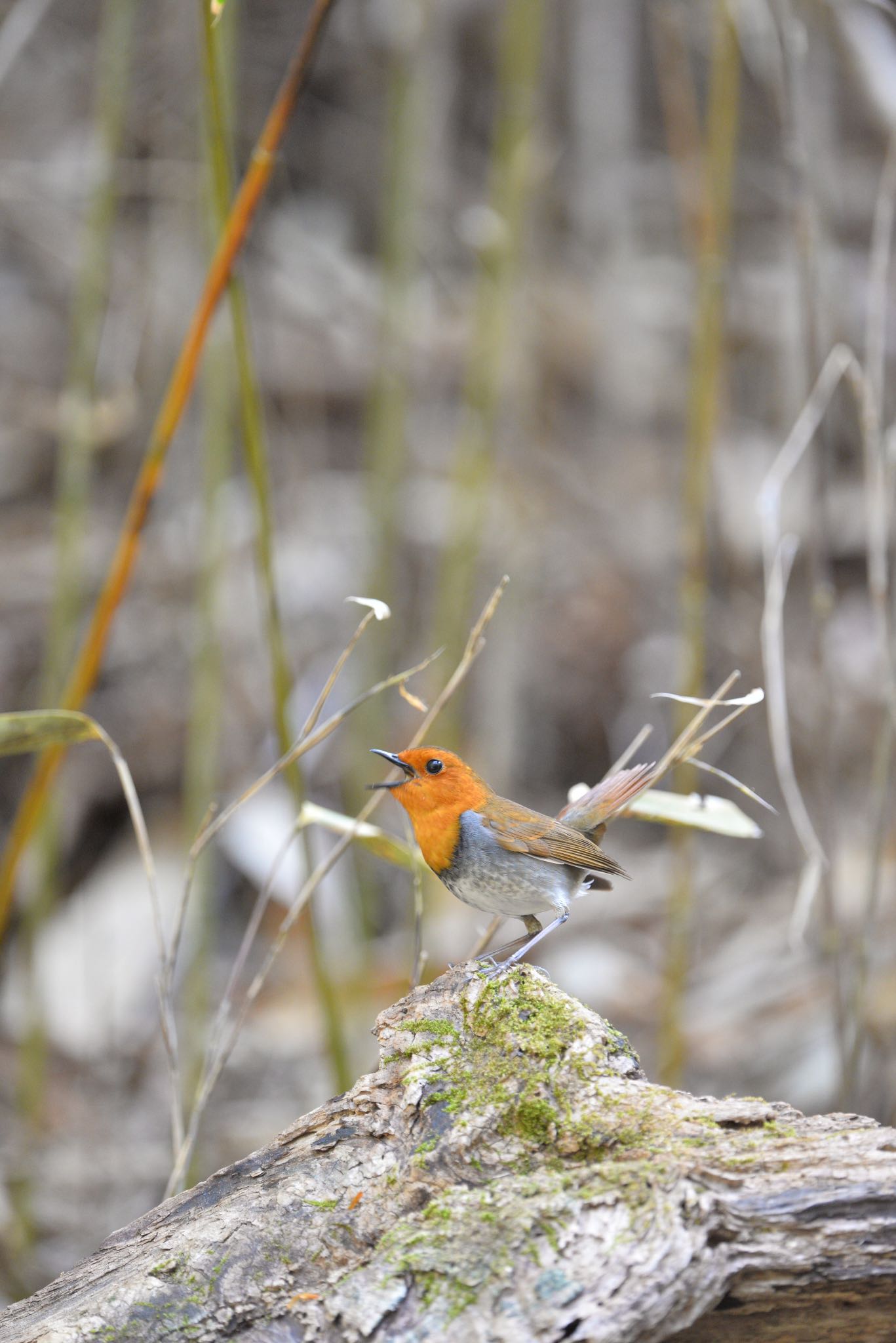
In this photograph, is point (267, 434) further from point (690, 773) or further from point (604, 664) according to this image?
point (690, 773)

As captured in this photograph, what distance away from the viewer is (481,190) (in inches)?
323

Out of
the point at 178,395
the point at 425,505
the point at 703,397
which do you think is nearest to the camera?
the point at 178,395

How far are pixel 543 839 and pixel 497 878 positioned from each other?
0.14 m

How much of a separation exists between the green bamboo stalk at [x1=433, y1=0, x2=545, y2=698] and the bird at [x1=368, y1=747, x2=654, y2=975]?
1.64 m

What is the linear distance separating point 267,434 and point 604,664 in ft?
7.60

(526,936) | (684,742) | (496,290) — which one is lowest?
(526,936)

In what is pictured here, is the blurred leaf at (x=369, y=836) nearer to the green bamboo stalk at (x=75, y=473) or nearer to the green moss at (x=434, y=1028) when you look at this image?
the green moss at (x=434, y=1028)

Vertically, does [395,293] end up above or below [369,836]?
above

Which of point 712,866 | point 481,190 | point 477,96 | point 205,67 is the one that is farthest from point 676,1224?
point 477,96

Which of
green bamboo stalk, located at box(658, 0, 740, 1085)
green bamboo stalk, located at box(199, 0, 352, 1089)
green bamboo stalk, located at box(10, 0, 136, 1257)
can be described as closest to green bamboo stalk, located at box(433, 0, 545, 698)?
green bamboo stalk, located at box(658, 0, 740, 1085)

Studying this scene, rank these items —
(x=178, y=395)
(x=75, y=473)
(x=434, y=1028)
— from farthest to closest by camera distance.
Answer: (x=75, y=473) < (x=178, y=395) < (x=434, y=1028)

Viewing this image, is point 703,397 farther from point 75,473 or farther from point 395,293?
point 75,473

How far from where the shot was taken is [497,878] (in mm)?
2178

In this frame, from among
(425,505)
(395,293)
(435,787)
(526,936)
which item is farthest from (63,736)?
(425,505)
